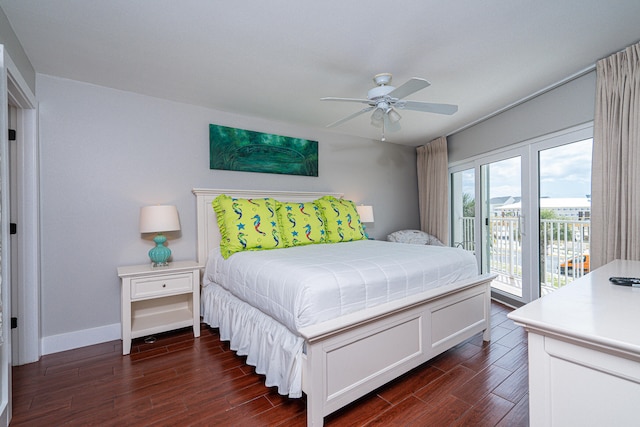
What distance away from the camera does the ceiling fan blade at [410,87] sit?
5.94 feet

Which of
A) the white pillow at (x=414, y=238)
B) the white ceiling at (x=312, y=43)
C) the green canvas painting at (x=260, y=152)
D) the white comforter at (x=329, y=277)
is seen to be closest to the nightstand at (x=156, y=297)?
the white comforter at (x=329, y=277)

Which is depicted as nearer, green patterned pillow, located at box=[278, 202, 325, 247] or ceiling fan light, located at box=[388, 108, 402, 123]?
ceiling fan light, located at box=[388, 108, 402, 123]

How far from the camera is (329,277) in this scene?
1.61 m

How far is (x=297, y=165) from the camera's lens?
3.71 m

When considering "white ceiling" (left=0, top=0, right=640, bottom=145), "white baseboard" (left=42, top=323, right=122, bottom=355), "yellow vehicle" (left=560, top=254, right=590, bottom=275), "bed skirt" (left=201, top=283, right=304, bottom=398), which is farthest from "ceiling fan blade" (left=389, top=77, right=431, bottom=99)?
"white baseboard" (left=42, top=323, right=122, bottom=355)

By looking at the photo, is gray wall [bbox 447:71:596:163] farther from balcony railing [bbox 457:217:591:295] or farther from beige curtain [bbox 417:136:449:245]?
balcony railing [bbox 457:217:591:295]

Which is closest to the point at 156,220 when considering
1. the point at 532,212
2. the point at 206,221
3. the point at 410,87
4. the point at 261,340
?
the point at 206,221

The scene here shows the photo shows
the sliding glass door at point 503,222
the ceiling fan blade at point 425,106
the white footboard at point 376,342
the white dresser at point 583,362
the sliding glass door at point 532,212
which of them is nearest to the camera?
the white dresser at point 583,362

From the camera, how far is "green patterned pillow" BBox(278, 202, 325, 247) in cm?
292

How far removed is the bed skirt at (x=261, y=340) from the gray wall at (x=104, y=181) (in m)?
0.83

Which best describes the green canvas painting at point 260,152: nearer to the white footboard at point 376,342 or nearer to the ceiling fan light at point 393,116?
the ceiling fan light at point 393,116

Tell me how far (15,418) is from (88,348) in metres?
0.89

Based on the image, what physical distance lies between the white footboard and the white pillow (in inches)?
80.3

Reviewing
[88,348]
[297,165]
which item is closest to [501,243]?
[297,165]
